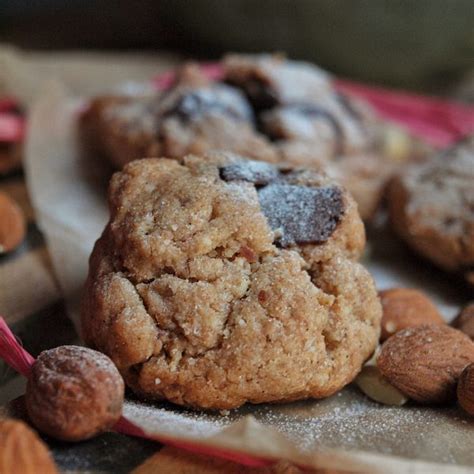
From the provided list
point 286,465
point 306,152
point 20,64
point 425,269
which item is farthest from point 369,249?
point 20,64

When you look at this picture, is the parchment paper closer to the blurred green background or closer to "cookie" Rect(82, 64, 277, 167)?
"cookie" Rect(82, 64, 277, 167)

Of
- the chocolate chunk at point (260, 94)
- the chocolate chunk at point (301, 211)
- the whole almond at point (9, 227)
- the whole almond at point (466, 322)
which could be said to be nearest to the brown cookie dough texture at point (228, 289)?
the chocolate chunk at point (301, 211)

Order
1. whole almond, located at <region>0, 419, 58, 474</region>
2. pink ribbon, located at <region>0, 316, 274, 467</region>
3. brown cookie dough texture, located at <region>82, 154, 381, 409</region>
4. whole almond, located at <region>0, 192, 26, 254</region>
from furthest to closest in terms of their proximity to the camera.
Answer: whole almond, located at <region>0, 192, 26, 254</region> → brown cookie dough texture, located at <region>82, 154, 381, 409</region> → pink ribbon, located at <region>0, 316, 274, 467</region> → whole almond, located at <region>0, 419, 58, 474</region>

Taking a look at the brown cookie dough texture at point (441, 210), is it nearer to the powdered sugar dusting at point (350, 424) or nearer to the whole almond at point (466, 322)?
the whole almond at point (466, 322)

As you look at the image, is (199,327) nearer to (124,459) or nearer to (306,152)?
(124,459)

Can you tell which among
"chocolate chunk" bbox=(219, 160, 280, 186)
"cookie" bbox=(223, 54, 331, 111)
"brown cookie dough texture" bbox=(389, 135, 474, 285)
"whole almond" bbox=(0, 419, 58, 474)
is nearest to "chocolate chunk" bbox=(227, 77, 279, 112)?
"cookie" bbox=(223, 54, 331, 111)
